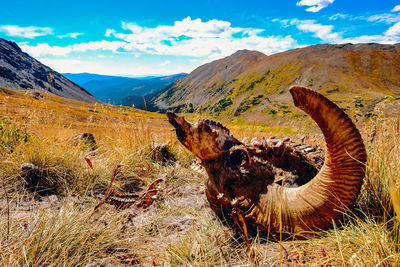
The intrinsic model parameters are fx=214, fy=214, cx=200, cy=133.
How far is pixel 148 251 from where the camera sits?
1926 millimetres

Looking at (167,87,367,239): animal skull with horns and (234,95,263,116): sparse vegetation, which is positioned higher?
(234,95,263,116): sparse vegetation

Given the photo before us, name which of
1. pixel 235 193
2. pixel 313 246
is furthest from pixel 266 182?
pixel 313 246

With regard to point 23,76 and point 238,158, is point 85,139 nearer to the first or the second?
point 238,158

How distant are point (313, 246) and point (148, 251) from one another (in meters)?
1.40

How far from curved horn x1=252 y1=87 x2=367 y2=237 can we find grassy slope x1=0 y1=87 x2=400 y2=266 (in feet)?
0.41

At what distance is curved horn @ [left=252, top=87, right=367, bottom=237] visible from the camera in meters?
1.48

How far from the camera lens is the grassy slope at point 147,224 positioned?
1529mm

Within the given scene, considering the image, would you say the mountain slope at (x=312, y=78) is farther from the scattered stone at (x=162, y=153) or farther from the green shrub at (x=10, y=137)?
the green shrub at (x=10, y=137)

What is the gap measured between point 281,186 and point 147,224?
1539 mm

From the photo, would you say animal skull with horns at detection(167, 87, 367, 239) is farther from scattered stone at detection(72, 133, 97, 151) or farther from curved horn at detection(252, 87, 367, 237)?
scattered stone at detection(72, 133, 97, 151)

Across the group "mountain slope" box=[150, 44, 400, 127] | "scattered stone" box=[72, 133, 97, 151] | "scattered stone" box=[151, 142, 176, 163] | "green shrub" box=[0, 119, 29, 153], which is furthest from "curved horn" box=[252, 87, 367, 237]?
"mountain slope" box=[150, 44, 400, 127]

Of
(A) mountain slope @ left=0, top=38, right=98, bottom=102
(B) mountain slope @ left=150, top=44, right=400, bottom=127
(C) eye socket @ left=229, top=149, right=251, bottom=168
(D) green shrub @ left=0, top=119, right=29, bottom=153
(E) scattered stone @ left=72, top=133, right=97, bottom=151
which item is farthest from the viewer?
(A) mountain slope @ left=0, top=38, right=98, bottom=102

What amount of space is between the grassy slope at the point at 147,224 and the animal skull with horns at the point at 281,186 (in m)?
0.14

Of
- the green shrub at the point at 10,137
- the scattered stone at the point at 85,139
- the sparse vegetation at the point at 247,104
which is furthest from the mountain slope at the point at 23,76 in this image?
the green shrub at the point at 10,137
